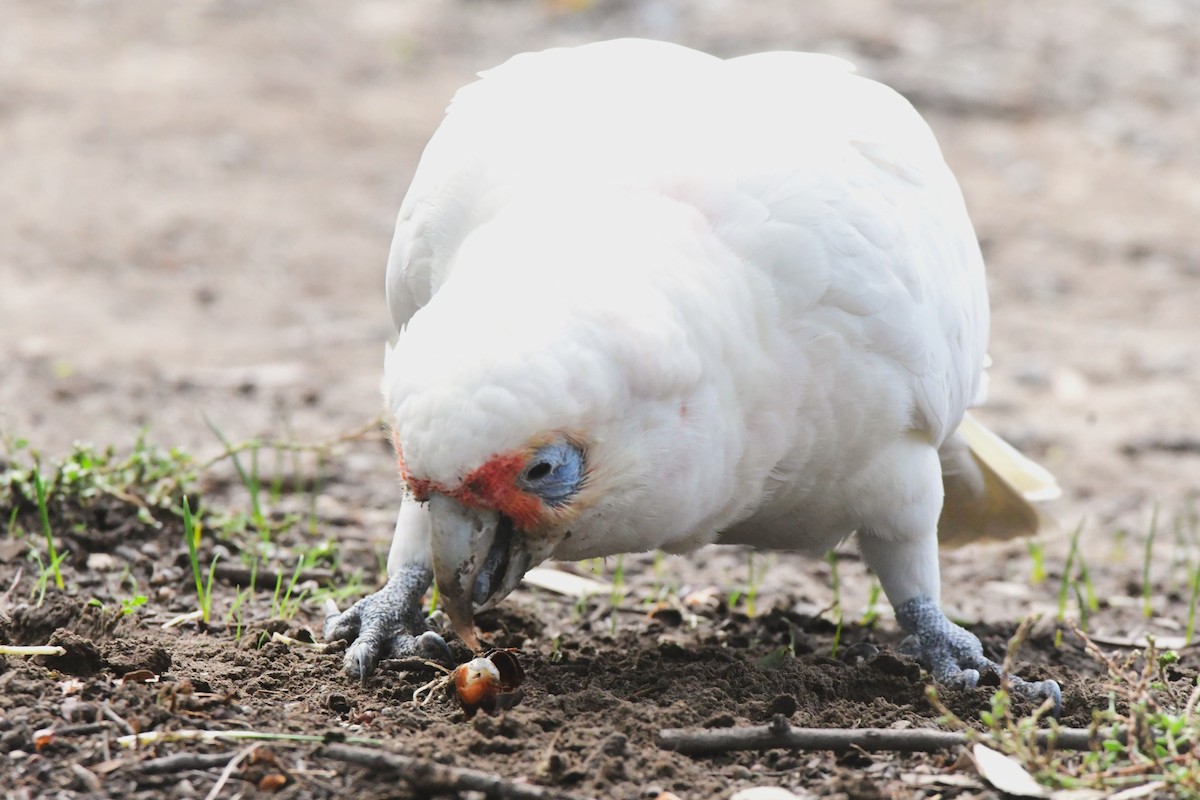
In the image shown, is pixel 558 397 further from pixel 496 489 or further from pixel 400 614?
pixel 400 614

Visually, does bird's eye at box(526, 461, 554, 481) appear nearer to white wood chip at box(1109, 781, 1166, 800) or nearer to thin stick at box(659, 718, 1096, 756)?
thin stick at box(659, 718, 1096, 756)

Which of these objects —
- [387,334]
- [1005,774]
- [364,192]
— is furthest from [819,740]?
[364,192]

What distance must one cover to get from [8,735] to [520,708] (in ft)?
3.57

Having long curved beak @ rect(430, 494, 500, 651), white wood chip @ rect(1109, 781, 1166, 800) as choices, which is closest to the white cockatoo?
long curved beak @ rect(430, 494, 500, 651)

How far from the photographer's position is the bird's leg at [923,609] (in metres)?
4.08

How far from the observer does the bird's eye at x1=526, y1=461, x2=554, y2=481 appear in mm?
2975

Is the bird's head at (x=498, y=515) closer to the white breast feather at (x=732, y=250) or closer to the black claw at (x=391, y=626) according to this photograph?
the white breast feather at (x=732, y=250)

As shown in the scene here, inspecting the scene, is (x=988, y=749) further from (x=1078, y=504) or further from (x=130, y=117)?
(x=130, y=117)

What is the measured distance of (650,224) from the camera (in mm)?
3316

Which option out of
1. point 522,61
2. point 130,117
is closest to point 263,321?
point 130,117

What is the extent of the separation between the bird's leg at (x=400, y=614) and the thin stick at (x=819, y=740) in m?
0.93

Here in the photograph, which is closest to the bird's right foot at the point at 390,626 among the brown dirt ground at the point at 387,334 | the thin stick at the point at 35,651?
the brown dirt ground at the point at 387,334

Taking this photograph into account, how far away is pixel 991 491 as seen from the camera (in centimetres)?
500

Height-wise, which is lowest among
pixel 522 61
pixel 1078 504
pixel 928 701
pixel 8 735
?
pixel 1078 504
